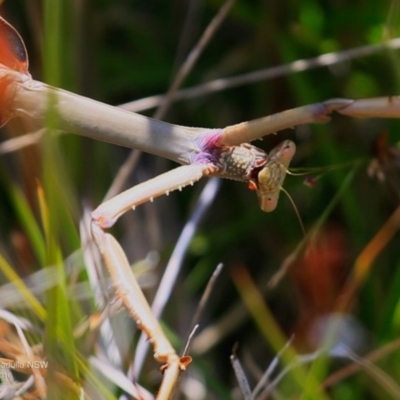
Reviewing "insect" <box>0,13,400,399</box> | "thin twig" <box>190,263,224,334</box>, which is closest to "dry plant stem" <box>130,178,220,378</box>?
"thin twig" <box>190,263,224,334</box>

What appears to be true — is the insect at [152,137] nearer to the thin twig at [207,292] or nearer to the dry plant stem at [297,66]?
the thin twig at [207,292]

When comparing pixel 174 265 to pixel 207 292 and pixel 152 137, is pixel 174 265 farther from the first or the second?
pixel 152 137

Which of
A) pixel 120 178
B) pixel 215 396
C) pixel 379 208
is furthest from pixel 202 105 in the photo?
pixel 215 396

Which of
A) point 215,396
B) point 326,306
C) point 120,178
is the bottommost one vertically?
point 215,396

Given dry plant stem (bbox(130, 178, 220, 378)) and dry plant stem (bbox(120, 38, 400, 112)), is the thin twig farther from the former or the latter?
dry plant stem (bbox(120, 38, 400, 112))

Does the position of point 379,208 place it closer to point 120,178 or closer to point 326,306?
point 326,306

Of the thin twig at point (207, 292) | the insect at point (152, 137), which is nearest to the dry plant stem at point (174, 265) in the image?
the thin twig at point (207, 292)

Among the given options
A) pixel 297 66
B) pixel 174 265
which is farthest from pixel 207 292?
pixel 297 66

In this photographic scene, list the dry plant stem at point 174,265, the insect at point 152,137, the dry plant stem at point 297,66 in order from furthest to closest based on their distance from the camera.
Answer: the dry plant stem at point 297,66
the dry plant stem at point 174,265
the insect at point 152,137
